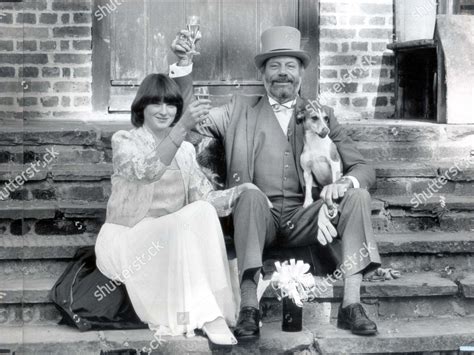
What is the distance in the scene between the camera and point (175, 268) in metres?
4.13

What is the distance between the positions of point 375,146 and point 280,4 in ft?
5.35

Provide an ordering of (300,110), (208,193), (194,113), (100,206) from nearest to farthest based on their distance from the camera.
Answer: (194,113)
(208,193)
(300,110)
(100,206)

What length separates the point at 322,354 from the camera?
13.8ft

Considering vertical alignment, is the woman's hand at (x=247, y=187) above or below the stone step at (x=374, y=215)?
above

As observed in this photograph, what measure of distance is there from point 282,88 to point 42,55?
2408 millimetres

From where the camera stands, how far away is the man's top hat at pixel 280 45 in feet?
16.0

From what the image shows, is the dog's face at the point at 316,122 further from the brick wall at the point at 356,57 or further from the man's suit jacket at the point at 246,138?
the brick wall at the point at 356,57

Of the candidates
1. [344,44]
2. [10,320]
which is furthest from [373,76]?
[10,320]

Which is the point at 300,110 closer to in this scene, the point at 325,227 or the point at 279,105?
the point at 279,105

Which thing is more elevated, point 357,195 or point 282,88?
point 282,88

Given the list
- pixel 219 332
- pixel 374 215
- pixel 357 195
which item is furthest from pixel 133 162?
pixel 374 215

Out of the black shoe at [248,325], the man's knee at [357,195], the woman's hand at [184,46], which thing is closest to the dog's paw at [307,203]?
the man's knee at [357,195]

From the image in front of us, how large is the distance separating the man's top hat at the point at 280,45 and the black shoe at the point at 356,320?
4.83ft

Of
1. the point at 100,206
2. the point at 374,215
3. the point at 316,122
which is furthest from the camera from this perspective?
the point at 374,215
